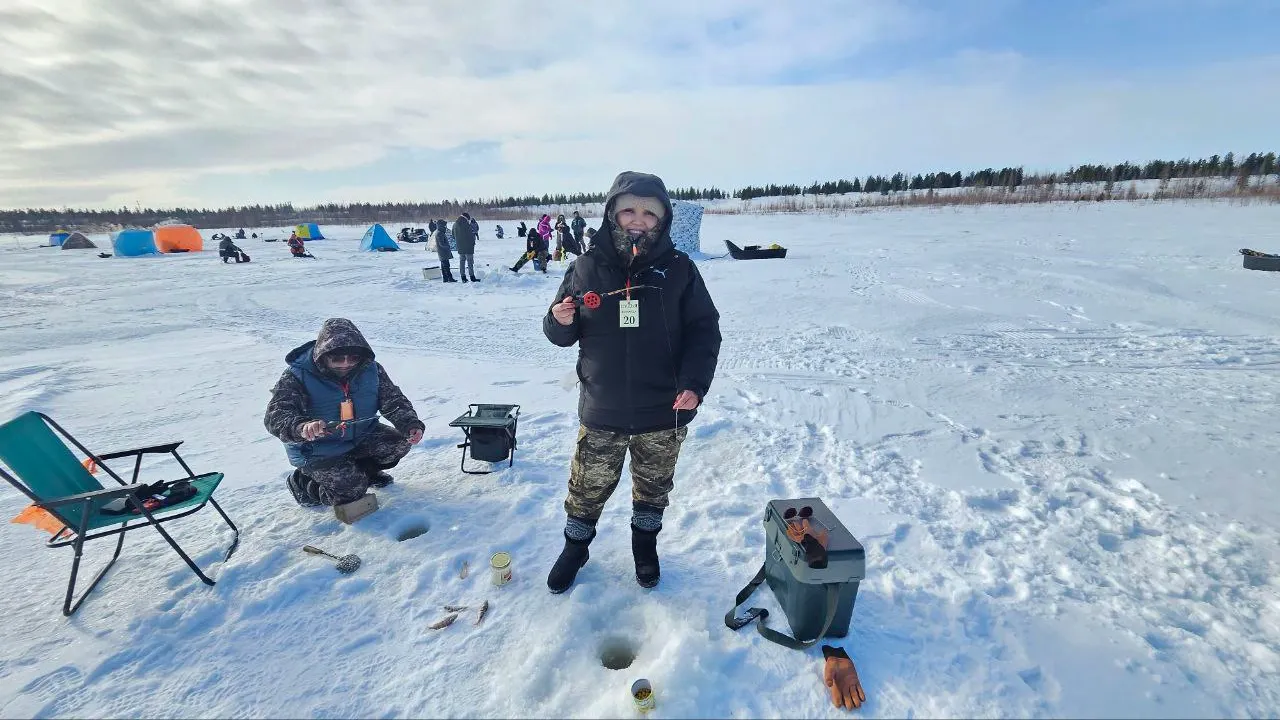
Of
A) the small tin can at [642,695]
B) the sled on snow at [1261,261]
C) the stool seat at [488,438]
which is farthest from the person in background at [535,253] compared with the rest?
the sled on snow at [1261,261]

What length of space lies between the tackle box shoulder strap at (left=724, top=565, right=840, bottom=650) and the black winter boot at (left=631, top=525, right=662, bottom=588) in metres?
0.42

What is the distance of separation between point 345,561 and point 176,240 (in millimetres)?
30027

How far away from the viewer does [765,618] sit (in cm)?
241

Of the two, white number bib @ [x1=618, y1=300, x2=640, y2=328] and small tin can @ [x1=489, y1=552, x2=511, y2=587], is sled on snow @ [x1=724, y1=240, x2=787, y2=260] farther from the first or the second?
small tin can @ [x1=489, y1=552, x2=511, y2=587]

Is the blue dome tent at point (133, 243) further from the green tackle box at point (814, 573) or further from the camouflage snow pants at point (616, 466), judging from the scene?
the green tackle box at point (814, 573)

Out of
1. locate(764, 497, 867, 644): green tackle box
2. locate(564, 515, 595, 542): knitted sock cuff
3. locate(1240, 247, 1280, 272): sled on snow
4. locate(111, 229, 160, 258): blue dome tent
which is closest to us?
locate(764, 497, 867, 644): green tackle box

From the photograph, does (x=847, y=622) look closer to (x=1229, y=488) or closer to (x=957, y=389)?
(x=1229, y=488)

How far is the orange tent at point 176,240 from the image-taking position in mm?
23609

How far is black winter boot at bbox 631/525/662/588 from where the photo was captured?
2.66 metres

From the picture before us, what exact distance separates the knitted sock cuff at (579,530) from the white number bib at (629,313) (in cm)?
109

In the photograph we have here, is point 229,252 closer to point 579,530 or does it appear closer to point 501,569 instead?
point 501,569

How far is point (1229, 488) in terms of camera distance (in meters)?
3.48

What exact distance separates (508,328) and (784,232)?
18917mm

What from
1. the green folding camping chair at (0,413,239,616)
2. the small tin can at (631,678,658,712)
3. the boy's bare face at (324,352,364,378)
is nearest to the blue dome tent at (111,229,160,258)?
the green folding camping chair at (0,413,239,616)
